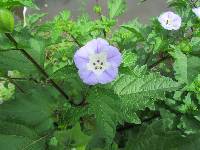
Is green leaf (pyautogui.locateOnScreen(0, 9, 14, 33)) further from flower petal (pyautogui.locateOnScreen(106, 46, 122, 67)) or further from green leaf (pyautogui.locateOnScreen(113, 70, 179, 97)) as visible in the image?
green leaf (pyautogui.locateOnScreen(113, 70, 179, 97))

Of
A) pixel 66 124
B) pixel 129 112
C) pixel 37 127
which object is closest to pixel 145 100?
pixel 129 112

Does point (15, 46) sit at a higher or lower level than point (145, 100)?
higher

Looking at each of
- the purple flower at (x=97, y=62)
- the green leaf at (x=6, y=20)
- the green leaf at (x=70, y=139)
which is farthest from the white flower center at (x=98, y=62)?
the green leaf at (x=6, y=20)

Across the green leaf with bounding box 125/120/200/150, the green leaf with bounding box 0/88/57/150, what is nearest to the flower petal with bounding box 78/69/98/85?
the green leaf with bounding box 0/88/57/150

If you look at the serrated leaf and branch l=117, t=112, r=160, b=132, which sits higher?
the serrated leaf

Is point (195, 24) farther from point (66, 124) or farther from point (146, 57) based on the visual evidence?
point (66, 124)

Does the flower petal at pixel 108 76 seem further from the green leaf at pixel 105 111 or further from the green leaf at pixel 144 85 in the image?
the green leaf at pixel 144 85
